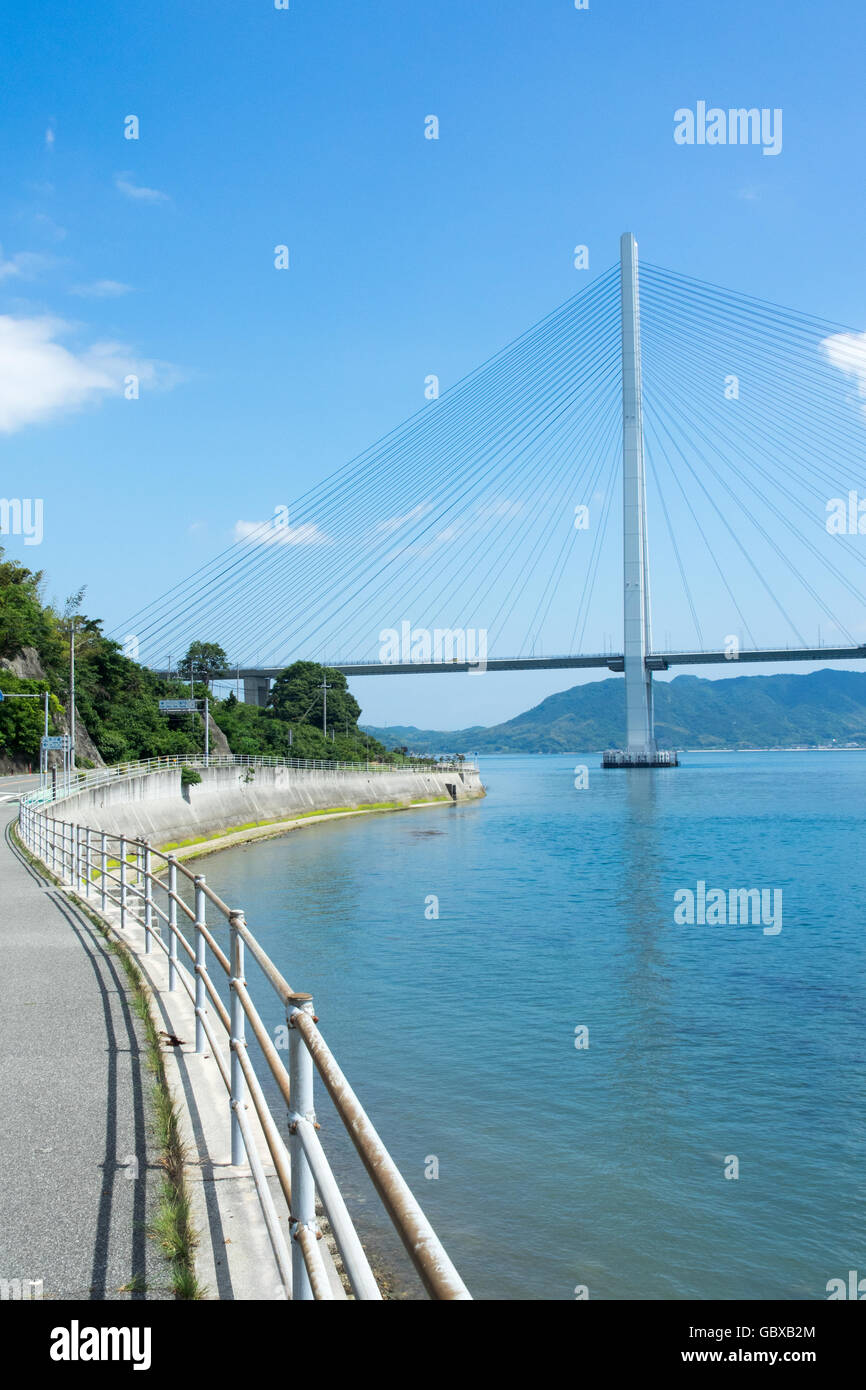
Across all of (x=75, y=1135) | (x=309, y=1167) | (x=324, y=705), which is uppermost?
(x=324, y=705)

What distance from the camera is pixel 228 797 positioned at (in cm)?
4916

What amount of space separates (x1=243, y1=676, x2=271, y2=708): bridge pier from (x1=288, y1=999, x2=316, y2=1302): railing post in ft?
318

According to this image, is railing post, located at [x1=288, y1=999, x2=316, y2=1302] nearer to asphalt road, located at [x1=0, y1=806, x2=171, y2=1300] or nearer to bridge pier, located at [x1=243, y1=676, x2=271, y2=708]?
asphalt road, located at [x1=0, y1=806, x2=171, y2=1300]

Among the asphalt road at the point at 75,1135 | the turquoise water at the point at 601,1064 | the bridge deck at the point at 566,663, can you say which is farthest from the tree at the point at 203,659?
the asphalt road at the point at 75,1135

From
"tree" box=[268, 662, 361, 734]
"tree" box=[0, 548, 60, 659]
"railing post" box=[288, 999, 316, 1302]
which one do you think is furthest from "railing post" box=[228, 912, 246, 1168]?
"tree" box=[268, 662, 361, 734]

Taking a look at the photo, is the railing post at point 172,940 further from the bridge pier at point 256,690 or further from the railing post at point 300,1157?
the bridge pier at point 256,690

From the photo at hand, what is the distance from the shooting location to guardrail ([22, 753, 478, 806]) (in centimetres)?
3353

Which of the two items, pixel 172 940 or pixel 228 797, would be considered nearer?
pixel 172 940

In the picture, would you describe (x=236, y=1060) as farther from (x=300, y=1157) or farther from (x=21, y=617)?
(x=21, y=617)

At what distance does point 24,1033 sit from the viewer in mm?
7531

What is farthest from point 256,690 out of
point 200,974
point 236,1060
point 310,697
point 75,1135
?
point 236,1060

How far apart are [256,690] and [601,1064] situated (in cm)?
8866
